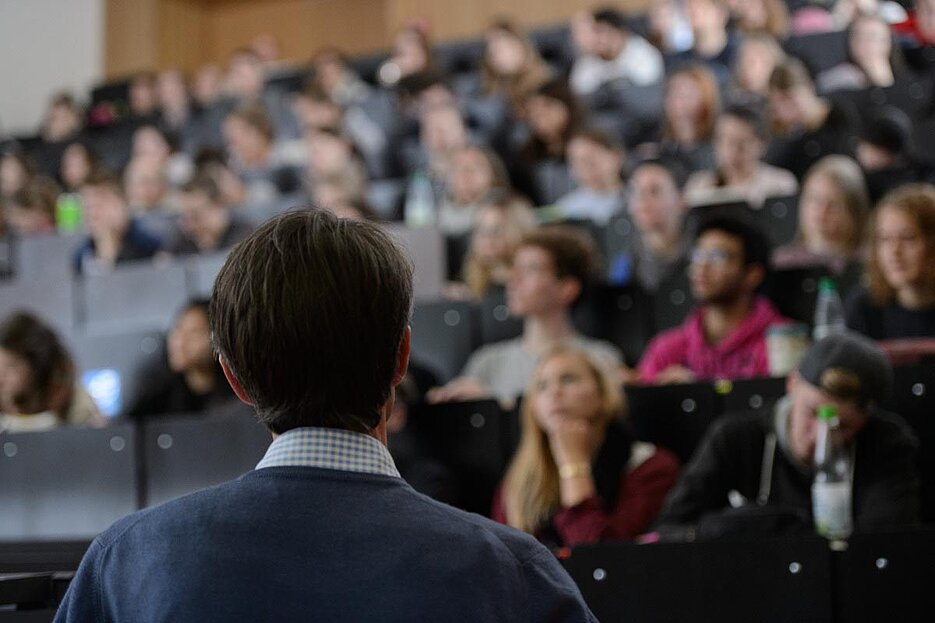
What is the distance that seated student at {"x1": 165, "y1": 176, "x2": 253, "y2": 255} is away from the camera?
5.31 metres

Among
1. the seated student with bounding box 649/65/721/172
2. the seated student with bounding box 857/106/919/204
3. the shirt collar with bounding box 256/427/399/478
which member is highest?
the seated student with bounding box 649/65/721/172

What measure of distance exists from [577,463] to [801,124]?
99.6 inches

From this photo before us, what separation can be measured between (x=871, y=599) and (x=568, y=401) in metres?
1.03

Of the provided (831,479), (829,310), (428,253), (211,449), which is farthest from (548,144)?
(831,479)

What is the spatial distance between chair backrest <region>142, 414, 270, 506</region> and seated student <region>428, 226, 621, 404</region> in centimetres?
58

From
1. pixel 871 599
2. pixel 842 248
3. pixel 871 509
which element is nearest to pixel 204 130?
pixel 842 248

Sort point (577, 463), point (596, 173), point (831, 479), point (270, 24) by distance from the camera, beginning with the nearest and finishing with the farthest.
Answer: point (831, 479), point (577, 463), point (596, 173), point (270, 24)

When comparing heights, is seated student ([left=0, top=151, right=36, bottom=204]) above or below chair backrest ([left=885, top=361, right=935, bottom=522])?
above

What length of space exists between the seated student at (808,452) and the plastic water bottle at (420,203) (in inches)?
99.9

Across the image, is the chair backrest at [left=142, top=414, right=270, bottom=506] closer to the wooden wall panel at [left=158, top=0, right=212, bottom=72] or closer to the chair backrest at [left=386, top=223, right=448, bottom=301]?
the chair backrest at [left=386, top=223, right=448, bottom=301]

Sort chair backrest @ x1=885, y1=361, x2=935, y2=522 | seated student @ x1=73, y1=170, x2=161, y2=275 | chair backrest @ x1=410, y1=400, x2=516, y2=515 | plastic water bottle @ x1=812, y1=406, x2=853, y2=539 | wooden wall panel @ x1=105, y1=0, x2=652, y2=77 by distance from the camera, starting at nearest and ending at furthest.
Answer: plastic water bottle @ x1=812, y1=406, x2=853, y2=539 < chair backrest @ x1=885, y1=361, x2=935, y2=522 < chair backrest @ x1=410, y1=400, x2=516, y2=515 < seated student @ x1=73, y1=170, x2=161, y2=275 < wooden wall panel @ x1=105, y1=0, x2=652, y2=77

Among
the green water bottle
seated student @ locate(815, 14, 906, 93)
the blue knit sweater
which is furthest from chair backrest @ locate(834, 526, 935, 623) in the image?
the green water bottle

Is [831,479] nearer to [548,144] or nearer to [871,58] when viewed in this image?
[548,144]

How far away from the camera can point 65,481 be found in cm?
345
